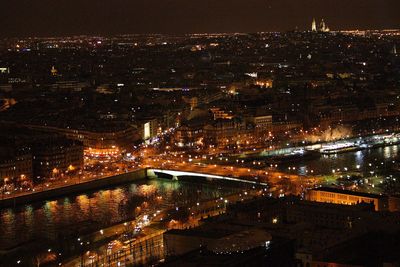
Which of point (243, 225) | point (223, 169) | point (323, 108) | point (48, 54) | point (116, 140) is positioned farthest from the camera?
point (48, 54)

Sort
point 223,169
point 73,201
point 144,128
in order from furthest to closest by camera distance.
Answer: point 144,128, point 223,169, point 73,201

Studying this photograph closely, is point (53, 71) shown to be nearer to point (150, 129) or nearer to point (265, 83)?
point (265, 83)

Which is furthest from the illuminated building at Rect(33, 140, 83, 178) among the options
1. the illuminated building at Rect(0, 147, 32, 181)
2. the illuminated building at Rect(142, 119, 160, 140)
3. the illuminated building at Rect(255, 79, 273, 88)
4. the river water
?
the illuminated building at Rect(255, 79, 273, 88)

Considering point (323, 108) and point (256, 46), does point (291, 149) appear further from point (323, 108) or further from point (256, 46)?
point (256, 46)

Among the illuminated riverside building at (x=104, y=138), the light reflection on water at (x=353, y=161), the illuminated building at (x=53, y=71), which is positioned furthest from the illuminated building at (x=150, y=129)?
the illuminated building at (x=53, y=71)

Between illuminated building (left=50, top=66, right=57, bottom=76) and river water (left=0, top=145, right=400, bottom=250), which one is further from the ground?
illuminated building (left=50, top=66, right=57, bottom=76)

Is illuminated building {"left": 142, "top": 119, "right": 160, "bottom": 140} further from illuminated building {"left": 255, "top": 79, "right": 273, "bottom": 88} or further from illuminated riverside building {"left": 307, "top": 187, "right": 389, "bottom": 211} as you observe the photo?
illuminated building {"left": 255, "top": 79, "right": 273, "bottom": 88}

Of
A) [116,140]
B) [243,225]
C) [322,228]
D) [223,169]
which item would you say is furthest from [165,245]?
[116,140]

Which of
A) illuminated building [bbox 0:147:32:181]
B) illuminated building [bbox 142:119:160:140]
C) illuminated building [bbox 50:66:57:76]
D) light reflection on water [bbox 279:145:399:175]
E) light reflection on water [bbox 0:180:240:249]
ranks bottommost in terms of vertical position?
light reflection on water [bbox 0:180:240:249]
